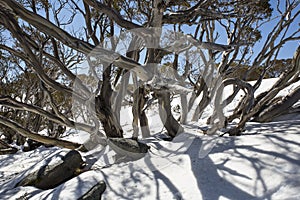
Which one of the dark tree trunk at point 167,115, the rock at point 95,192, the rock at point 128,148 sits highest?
the dark tree trunk at point 167,115

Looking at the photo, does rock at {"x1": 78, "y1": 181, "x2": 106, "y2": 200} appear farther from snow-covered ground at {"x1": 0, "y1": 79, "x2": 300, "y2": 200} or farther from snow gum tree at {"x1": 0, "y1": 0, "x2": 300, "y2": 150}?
snow gum tree at {"x1": 0, "y1": 0, "x2": 300, "y2": 150}

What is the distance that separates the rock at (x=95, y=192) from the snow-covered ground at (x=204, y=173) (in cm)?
6

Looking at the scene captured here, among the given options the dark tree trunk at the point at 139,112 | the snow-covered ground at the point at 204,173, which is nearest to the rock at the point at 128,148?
the snow-covered ground at the point at 204,173

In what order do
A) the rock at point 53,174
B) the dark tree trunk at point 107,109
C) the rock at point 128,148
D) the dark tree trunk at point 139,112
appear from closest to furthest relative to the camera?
1. the rock at point 53,174
2. the rock at point 128,148
3. the dark tree trunk at point 107,109
4. the dark tree trunk at point 139,112

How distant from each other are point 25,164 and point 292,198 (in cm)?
370

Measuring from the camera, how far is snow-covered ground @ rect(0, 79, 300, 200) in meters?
1.87

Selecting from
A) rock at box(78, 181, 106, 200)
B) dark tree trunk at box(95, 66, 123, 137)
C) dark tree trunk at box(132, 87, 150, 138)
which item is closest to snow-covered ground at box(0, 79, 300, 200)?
rock at box(78, 181, 106, 200)

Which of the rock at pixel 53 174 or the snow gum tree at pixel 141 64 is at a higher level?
the snow gum tree at pixel 141 64

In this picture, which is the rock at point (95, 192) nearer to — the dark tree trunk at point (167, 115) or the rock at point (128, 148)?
the rock at point (128, 148)

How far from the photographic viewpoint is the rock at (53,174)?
8.14ft

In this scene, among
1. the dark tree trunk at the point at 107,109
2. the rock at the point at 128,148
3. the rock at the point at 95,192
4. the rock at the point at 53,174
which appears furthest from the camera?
the dark tree trunk at the point at 107,109

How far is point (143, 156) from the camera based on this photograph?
9.32 feet

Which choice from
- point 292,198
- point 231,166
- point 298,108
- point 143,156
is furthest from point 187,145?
point 298,108

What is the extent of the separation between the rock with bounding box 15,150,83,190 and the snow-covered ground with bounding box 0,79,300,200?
0.09m
